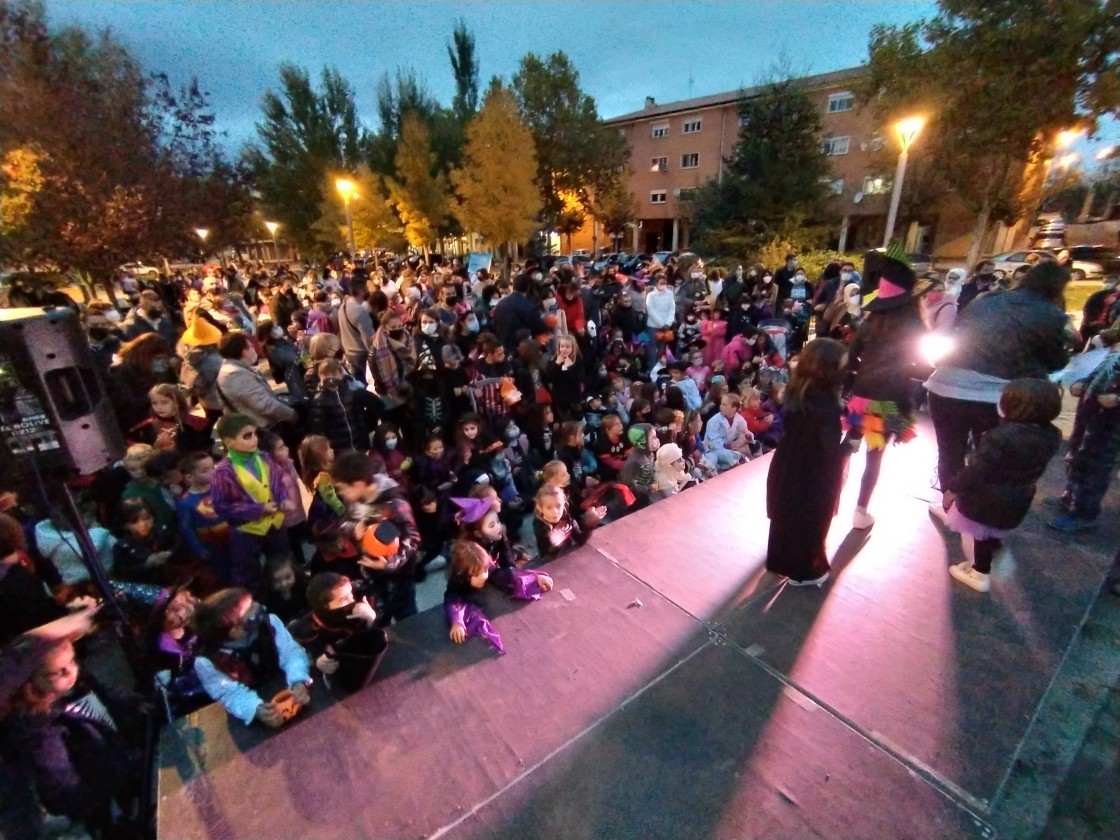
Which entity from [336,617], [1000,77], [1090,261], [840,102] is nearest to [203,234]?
[336,617]

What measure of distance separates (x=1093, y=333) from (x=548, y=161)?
72.0 feet

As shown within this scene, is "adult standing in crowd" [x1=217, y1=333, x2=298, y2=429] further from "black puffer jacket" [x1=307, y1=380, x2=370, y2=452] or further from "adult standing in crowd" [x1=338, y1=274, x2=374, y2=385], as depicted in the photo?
"adult standing in crowd" [x1=338, y1=274, x2=374, y2=385]

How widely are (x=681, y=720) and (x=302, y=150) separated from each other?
99.8 ft

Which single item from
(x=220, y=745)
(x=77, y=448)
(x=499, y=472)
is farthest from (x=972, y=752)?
(x=77, y=448)

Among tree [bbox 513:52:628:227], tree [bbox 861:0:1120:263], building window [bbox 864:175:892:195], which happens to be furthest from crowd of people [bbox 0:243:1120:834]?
building window [bbox 864:175:892:195]

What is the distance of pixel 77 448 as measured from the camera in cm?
214

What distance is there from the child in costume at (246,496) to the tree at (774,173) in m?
20.3

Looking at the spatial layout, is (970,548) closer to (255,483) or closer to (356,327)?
(255,483)

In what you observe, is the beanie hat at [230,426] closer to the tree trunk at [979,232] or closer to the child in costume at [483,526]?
the child in costume at [483,526]

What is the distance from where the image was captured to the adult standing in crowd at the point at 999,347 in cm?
285

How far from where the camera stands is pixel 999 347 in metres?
2.89

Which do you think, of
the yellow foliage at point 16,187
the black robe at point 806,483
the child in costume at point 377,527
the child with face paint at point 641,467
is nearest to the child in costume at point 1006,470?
the black robe at point 806,483

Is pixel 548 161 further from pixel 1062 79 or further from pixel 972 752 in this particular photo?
pixel 972 752

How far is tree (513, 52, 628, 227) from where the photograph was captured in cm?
2241
